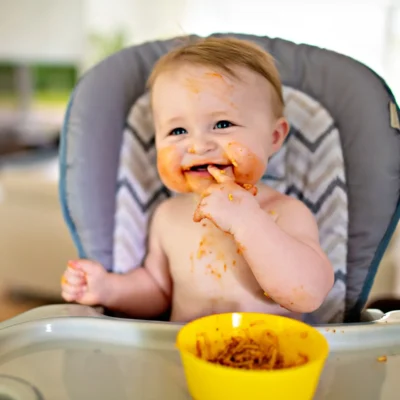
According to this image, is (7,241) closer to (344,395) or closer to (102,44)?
(102,44)

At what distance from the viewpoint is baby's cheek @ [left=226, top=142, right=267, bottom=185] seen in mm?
800

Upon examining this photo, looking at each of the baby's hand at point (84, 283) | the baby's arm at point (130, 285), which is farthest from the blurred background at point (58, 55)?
the baby's hand at point (84, 283)

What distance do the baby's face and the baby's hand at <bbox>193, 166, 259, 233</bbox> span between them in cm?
7

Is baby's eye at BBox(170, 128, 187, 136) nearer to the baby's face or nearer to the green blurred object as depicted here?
the baby's face

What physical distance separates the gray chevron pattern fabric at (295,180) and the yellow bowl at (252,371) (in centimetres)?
30

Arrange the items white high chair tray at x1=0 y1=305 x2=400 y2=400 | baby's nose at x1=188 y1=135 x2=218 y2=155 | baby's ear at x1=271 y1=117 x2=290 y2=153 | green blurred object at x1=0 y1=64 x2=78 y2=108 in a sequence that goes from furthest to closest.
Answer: green blurred object at x1=0 y1=64 x2=78 y2=108 → baby's ear at x1=271 y1=117 x2=290 y2=153 → baby's nose at x1=188 y1=135 x2=218 y2=155 → white high chair tray at x1=0 y1=305 x2=400 y2=400

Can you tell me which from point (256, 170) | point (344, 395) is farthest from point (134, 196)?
point (344, 395)

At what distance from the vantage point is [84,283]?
900 mm

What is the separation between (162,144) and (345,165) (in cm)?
33

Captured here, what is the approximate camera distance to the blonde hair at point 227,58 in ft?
→ 2.79

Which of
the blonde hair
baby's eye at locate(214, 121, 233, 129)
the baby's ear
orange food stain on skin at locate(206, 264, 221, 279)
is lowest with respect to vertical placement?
orange food stain on skin at locate(206, 264, 221, 279)

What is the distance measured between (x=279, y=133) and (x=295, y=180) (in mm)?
115

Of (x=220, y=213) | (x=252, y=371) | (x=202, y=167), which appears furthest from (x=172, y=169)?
(x=252, y=371)

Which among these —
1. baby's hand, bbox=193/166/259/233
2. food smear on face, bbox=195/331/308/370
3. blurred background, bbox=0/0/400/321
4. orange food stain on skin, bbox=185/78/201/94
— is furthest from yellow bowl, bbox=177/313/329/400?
blurred background, bbox=0/0/400/321
